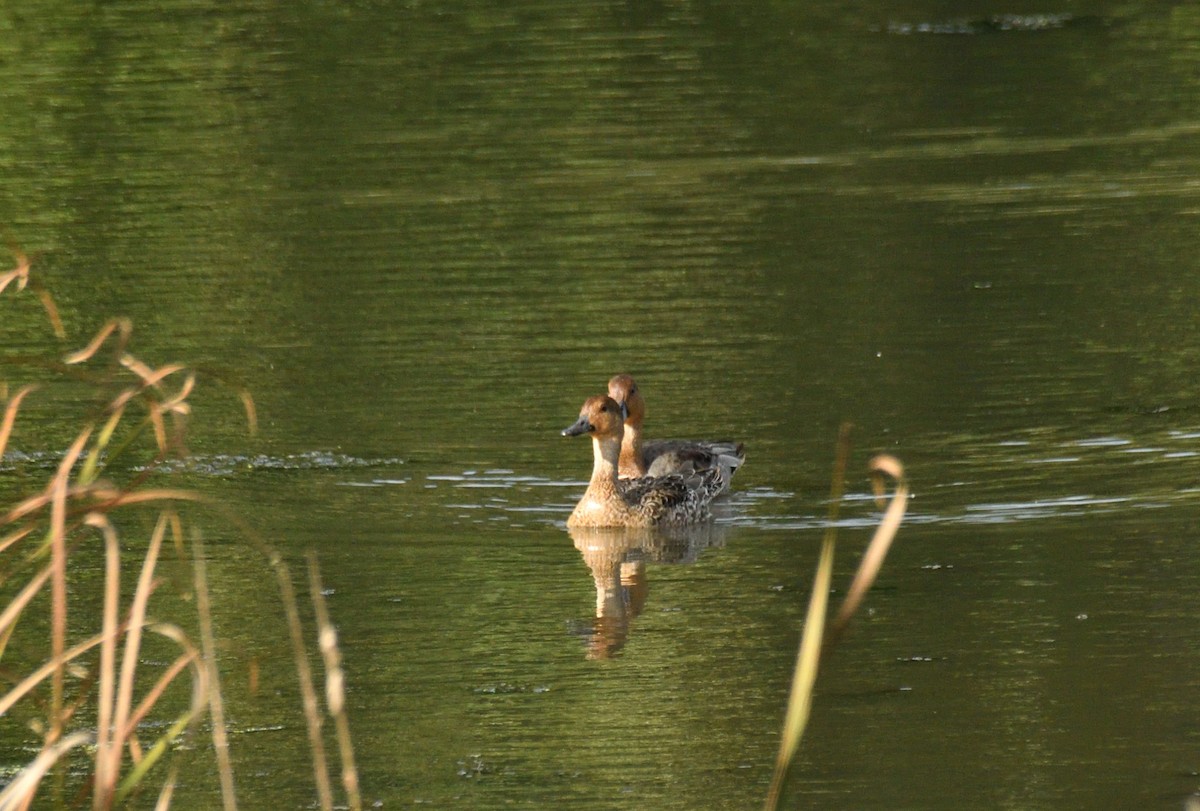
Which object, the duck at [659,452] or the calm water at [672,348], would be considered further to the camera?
the duck at [659,452]

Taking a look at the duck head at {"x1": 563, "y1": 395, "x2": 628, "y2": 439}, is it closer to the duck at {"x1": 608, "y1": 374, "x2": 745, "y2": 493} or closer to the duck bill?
the duck bill

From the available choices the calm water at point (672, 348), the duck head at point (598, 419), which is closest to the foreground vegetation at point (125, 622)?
the calm water at point (672, 348)

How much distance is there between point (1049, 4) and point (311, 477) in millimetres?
19697

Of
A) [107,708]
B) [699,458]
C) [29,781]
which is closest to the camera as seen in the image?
[29,781]

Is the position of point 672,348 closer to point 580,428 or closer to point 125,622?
point 580,428

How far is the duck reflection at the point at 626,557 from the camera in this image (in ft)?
31.4

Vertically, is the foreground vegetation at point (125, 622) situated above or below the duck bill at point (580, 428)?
below

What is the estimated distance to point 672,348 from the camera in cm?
1446

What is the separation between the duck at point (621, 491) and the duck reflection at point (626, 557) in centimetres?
6

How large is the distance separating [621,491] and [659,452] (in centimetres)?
83

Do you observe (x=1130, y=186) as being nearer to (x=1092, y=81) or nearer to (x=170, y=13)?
(x=1092, y=81)

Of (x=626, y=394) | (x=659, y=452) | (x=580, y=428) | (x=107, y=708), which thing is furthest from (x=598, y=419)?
(x=107, y=708)

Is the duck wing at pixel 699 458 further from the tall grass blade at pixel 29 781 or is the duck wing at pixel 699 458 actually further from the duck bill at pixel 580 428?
the tall grass blade at pixel 29 781

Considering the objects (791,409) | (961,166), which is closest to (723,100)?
(961,166)
